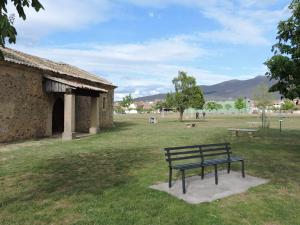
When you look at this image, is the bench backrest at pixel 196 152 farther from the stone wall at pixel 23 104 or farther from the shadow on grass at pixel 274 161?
the stone wall at pixel 23 104

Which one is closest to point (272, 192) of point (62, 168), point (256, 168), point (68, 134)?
point (256, 168)

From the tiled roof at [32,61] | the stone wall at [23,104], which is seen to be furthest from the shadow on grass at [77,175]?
the tiled roof at [32,61]

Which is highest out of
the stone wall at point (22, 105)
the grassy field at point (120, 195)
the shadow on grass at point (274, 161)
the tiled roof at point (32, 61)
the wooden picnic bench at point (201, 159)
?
the tiled roof at point (32, 61)

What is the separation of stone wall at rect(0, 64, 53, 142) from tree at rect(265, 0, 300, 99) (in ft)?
40.4

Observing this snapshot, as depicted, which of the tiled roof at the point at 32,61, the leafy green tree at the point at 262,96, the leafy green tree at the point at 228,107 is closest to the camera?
the tiled roof at the point at 32,61

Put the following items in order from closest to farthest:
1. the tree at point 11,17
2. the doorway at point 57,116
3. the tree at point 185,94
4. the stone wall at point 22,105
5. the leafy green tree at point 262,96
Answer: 1. the tree at point 11,17
2. the stone wall at point 22,105
3. the doorway at point 57,116
4. the tree at point 185,94
5. the leafy green tree at point 262,96

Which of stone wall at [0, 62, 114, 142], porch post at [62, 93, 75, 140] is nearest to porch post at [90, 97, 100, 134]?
stone wall at [0, 62, 114, 142]

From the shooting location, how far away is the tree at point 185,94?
1649 inches

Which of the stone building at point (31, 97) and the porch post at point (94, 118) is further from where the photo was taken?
the porch post at point (94, 118)

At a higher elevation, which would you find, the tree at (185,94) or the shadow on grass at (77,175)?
the tree at (185,94)

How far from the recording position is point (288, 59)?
38.4 feet

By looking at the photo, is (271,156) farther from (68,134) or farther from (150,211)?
(68,134)

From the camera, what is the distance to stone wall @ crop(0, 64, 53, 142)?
16.2 m

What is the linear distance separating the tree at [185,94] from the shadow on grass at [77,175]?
1186 inches
